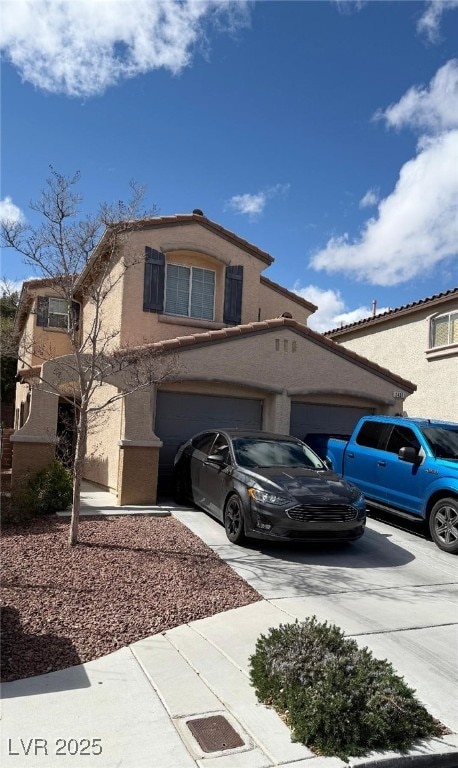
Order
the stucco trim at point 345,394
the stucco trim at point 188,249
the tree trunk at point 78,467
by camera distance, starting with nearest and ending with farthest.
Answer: the tree trunk at point 78,467 → the stucco trim at point 345,394 → the stucco trim at point 188,249

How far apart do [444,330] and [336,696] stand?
1479 centimetres

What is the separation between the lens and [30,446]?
9266 millimetres

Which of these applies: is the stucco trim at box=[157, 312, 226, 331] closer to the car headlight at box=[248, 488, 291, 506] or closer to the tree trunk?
the tree trunk

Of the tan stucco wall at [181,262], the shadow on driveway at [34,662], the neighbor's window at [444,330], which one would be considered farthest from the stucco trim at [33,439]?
the neighbor's window at [444,330]

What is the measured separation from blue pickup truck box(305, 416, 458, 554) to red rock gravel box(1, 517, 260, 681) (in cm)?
350

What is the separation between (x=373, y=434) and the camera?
10.2 metres

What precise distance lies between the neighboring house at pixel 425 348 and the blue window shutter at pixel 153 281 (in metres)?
8.14

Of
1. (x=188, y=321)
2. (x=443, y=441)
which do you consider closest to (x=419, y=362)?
(x=188, y=321)

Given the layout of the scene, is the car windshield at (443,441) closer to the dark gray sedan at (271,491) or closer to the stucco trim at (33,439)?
the dark gray sedan at (271,491)

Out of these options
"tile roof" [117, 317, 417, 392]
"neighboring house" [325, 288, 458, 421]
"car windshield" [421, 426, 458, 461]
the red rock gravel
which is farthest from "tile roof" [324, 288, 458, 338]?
the red rock gravel

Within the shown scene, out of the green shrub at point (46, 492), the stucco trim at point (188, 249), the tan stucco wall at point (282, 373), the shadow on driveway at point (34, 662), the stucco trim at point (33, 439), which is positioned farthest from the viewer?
the stucco trim at point (188, 249)

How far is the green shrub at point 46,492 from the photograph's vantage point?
8.62 m

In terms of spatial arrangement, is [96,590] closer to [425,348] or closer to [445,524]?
[445,524]

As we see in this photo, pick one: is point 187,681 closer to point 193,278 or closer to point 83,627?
point 83,627
